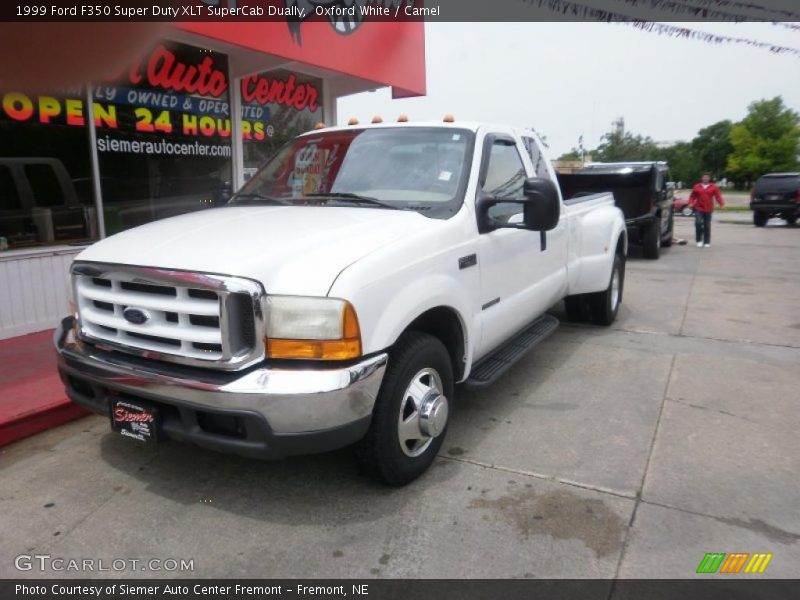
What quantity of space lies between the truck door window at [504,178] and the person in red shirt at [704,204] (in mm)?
11168

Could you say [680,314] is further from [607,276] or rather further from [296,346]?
[296,346]

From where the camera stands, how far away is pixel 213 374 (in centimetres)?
268

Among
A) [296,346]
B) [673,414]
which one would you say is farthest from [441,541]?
[673,414]

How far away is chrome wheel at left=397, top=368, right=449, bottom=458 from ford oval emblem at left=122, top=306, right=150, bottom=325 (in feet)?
4.10

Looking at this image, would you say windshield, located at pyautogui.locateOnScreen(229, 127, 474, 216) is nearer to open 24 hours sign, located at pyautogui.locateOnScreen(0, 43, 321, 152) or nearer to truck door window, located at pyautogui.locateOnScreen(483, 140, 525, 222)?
truck door window, located at pyautogui.locateOnScreen(483, 140, 525, 222)

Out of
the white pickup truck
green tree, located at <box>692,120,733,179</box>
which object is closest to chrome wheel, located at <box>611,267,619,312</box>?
the white pickup truck

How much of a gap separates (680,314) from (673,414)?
11.5 feet

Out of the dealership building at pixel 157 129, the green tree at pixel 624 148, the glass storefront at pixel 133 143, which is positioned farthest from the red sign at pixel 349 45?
the green tree at pixel 624 148

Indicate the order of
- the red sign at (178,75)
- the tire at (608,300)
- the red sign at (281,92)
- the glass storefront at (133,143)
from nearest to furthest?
the glass storefront at (133,143) → the tire at (608,300) → the red sign at (178,75) → the red sign at (281,92)

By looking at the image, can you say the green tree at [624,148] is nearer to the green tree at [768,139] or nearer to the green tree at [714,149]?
the green tree at [768,139]

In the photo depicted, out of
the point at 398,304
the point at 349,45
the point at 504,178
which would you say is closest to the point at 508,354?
the point at 504,178

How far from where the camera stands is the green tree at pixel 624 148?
2366 inches

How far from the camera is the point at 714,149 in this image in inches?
3435

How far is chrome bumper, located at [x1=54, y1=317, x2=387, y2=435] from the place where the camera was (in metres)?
2.54
